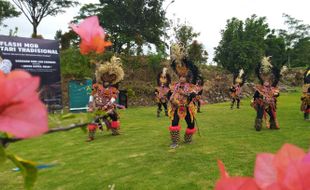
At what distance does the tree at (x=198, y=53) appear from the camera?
871 inches

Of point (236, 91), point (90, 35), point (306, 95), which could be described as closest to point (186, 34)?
point (236, 91)

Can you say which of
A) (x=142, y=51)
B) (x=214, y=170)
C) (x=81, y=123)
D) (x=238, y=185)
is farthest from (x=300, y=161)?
(x=142, y=51)

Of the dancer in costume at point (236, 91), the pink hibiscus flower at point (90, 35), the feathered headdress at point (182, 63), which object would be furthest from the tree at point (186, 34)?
the pink hibiscus flower at point (90, 35)

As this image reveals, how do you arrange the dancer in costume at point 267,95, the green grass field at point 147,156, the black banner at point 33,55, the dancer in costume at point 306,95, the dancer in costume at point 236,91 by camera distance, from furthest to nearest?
1. the dancer in costume at point 236,91
2. the black banner at point 33,55
3. the dancer in costume at point 306,95
4. the dancer in costume at point 267,95
5. the green grass field at point 147,156

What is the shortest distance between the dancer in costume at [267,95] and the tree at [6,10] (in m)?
22.0

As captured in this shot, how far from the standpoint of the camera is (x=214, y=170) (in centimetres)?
530

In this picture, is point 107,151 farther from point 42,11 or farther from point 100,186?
point 42,11

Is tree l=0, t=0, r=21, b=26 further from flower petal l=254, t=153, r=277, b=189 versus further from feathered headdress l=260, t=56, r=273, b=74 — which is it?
flower petal l=254, t=153, r=277, b=189

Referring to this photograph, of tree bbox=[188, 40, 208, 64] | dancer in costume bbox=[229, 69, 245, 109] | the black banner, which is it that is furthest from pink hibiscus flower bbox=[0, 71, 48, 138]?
tree bbox=[188, 40, 208, 64]

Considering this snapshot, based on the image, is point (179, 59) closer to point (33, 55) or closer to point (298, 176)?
point (298, 176)

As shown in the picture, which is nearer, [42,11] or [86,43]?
[86,43]

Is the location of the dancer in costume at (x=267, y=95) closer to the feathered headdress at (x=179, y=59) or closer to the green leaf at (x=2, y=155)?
the feathered headdress at (x=179, y=59)

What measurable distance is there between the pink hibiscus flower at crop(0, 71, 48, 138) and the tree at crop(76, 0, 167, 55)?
84.8 ft

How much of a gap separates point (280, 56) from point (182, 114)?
110ft
